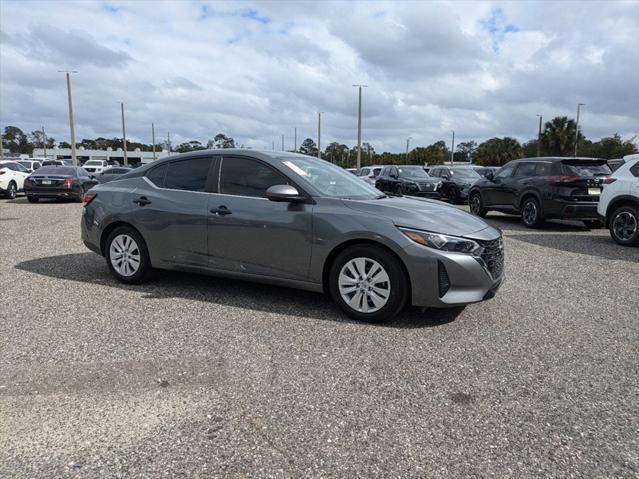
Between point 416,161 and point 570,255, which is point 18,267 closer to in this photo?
point 570,255

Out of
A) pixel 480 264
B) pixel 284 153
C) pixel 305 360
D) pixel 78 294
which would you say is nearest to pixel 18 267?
pixel 78 294

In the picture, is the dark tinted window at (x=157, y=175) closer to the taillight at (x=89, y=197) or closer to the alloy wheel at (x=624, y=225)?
the taillight at (x=89, y=197)

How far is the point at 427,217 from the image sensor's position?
4.50 metres

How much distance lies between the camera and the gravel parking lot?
2531 millimetres

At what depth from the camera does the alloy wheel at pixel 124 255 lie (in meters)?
5.71

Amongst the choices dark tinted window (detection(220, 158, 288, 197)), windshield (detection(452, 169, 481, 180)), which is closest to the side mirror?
dark tinted window (detection(220, 158, 288, 197))

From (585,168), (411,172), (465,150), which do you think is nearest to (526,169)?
(585,168)

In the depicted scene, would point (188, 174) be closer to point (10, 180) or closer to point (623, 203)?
point (623, 203)

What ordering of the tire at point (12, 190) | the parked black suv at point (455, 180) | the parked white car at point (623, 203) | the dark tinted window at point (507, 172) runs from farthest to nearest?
the tire at point (12, 190), the parked black suv at point (455, 180), the dark tinted window at point (507, 172), the parked white car at point (623, 203)

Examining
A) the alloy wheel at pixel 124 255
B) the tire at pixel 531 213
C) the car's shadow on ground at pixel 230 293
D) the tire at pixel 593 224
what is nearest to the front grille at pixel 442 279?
the car's shadow on ground at pixel 230 293

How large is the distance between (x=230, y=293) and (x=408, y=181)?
1401 centimetres

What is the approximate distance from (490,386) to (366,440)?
109 cm

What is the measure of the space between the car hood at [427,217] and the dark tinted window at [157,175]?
2.27m

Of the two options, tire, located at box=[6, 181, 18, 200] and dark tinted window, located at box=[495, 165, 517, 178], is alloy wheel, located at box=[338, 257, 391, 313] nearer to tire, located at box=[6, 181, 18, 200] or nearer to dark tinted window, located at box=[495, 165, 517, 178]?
dark tinted window, located at box=[495, 165, 517, 178]
